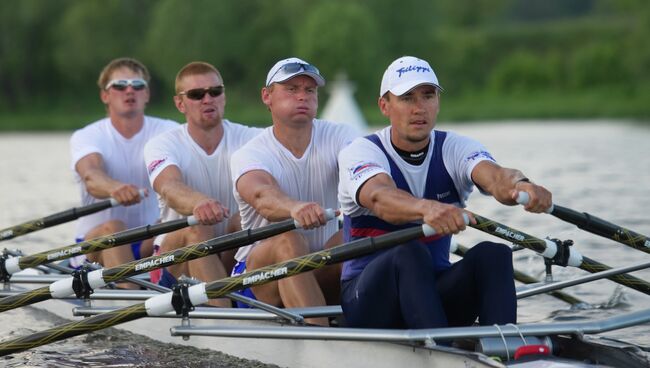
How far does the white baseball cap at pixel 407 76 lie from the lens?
5.14 metres

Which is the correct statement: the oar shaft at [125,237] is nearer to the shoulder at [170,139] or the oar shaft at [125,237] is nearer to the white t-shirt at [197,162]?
the white t-shirt at [197,162]

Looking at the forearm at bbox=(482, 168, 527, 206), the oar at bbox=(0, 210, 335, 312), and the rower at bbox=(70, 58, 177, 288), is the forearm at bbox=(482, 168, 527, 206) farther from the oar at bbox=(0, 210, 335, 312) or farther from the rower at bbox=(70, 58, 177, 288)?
the rower at bbox=(70, 58, 177, 288)

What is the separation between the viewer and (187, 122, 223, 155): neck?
7055 millimetres

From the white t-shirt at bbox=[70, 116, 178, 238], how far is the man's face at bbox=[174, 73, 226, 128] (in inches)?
49.1

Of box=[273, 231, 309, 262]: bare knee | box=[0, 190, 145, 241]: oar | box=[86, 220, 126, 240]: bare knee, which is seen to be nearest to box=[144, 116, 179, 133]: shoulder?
box=[86, 220, 126, 240]: bare knee

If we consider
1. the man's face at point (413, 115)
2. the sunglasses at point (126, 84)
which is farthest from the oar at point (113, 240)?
the sunglasses at point (126, 84)

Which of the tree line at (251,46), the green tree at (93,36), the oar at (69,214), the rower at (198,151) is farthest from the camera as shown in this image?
the green tree at (93,36)

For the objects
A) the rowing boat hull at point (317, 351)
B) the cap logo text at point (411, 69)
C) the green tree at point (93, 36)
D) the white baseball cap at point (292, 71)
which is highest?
the green tree at point (93, 36)

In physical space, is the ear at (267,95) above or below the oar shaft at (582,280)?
above

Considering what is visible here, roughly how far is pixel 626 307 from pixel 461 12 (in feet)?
232

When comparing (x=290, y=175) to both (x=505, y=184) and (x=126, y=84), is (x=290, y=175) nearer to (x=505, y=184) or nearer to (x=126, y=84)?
(x=505, y=184)

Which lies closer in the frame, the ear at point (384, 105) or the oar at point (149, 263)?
the ear at point (384, 105)

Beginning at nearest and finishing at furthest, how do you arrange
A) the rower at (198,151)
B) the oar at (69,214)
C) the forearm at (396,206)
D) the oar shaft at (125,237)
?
the forearm at (396,206), the oar shaft at (125,237), the rower at (198,151), the oar at (69,214)

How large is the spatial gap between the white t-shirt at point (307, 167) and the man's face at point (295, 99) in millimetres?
159
